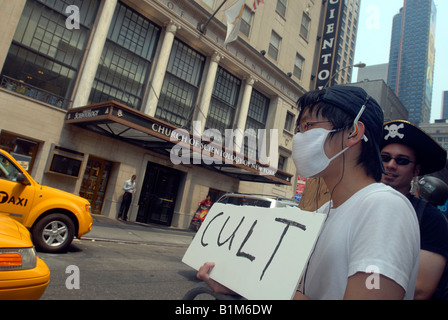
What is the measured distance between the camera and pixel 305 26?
84.3 ft

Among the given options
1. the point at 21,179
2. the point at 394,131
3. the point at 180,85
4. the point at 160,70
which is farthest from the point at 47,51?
the point at 394,131

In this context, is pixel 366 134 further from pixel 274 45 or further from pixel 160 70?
pixel 274 45

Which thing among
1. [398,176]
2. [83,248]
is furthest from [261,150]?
[398,176]

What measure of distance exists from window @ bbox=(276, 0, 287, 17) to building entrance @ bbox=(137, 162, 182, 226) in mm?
14958

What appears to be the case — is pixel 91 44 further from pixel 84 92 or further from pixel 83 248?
pixel 83 248

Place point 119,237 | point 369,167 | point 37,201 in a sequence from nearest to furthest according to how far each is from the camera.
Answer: point 369,167, point 37,201, point 119,237

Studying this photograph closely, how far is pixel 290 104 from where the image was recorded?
78.5 feet

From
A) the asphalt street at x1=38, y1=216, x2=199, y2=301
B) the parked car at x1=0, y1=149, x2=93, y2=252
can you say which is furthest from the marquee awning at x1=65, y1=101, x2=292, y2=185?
the parked car at x1=0, y1=149, x2=93, y2=252

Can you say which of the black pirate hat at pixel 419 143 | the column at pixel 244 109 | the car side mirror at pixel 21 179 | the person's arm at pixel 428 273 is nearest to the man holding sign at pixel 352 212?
the person's arm at pixel 428 273

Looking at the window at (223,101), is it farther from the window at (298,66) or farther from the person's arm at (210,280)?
the person's arm at (210,280)

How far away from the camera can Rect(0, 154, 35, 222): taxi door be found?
19.0 ft

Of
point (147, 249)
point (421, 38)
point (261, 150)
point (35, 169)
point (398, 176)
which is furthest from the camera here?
point (421, 38)

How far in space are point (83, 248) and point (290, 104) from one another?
20.1 meters

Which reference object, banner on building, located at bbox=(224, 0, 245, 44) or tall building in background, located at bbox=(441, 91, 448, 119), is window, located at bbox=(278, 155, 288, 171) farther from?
tall building in background, located at bbox=(441, 91, 448, 119)
